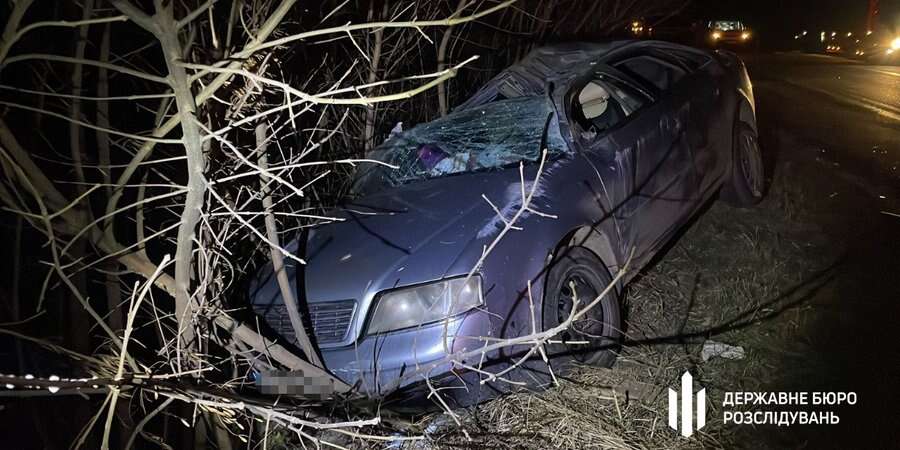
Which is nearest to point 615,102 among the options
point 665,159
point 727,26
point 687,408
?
point 665,159

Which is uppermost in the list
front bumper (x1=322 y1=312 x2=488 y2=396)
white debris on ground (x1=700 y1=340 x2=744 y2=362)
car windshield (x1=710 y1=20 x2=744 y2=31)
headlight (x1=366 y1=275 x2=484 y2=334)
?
car windshield (x1=710 y1=20 x2=744 y2=31)

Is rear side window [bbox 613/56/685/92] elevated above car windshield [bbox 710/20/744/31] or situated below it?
below

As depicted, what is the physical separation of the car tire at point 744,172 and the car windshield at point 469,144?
194cm

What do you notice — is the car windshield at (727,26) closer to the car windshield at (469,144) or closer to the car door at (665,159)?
the car door at (665,159)

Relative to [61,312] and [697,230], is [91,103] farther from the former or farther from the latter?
[697,230]

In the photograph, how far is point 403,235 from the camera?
3.34 metres

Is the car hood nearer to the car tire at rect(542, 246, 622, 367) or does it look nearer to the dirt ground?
the car tire at rect(542, 246, 622, 367)

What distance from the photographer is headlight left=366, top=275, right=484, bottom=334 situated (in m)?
2.90

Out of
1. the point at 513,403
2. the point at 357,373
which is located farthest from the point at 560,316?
the point at 357,373

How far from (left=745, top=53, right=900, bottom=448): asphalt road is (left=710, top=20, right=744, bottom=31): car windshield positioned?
12.5 m

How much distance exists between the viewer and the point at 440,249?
121 inches

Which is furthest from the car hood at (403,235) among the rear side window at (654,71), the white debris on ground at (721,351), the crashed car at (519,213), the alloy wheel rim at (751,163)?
the alloy wheel rim at (751,163)

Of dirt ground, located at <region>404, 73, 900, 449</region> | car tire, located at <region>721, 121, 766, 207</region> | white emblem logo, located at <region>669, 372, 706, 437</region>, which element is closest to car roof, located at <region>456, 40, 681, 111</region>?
car tire, located at <region>721, 121, 766, 207</region>

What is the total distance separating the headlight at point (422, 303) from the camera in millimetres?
2904
